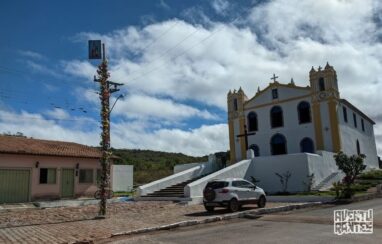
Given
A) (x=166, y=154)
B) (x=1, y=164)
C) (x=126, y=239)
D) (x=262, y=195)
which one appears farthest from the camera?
(x=166, y=154)

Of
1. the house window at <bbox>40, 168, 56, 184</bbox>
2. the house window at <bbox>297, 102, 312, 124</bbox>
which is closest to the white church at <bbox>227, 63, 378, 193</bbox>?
the house window at <bbox>297, 102, 312, 124</bbox>

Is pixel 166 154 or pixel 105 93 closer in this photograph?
pixel 105 93

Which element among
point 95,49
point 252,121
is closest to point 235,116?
point 252,121

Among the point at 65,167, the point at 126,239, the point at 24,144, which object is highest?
the point at 24,144

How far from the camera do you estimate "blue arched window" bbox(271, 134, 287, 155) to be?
3534 centimetres

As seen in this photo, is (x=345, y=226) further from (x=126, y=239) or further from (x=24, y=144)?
(x=24, y=144)

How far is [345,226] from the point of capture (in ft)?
38.2

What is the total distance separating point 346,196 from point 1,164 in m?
21.3

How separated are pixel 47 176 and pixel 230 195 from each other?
1568 cm

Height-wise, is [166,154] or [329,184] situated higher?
[166,154]

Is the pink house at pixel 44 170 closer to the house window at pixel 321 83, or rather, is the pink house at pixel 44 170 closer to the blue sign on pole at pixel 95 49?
the blue sign on pole at pixel 95 49

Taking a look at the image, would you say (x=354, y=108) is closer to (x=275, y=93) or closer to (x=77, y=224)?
(x=275, y=93)

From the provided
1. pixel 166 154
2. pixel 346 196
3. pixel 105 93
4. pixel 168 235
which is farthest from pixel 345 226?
pixel 166 154

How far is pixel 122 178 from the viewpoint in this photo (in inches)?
1527
